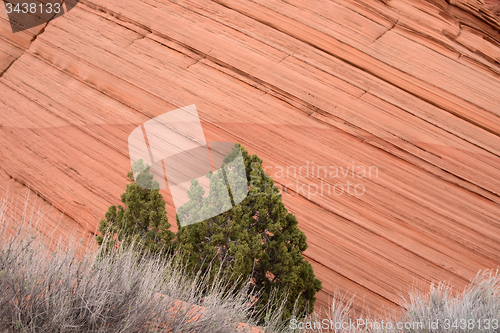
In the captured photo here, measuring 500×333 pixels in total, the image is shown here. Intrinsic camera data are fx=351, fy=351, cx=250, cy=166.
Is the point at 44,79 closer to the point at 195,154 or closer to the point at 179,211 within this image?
the point at 195,154

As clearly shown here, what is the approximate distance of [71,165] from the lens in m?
3.15

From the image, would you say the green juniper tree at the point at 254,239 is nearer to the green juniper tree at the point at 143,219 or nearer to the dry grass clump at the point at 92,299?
the green juniper tree at the point at 143,219

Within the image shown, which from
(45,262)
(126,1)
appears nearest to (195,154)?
(45,262)

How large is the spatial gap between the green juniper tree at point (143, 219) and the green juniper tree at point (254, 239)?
10 centimetres

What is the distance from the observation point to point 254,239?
2160mm

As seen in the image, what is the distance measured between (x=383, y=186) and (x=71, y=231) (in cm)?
266

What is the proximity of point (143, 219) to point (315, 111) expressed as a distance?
75.5 inches

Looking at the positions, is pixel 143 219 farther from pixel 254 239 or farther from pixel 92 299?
pixel 254 239

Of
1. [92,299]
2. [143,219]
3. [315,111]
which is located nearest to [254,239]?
[143,219]

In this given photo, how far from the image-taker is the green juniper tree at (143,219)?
216 centimetres

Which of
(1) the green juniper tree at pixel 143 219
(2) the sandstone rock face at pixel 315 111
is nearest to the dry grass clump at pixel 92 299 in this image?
(1) the green juniper tree at pixel 143 219

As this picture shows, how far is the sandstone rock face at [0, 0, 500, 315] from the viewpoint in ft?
9.45

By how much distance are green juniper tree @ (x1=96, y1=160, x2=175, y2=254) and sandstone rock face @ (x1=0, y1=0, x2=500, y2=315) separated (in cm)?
73

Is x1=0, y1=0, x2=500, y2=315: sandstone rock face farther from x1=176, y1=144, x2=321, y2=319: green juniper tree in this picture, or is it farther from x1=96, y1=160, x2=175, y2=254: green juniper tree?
x1=96, y1=160, x2=175, y2=254: green juniper tree
